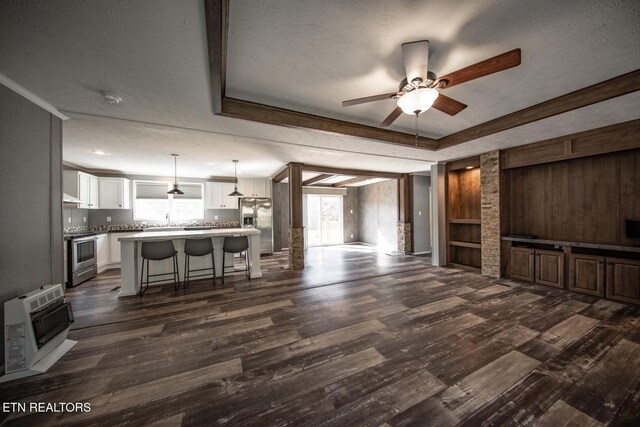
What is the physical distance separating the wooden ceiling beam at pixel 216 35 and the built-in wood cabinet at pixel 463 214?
16.8 feet

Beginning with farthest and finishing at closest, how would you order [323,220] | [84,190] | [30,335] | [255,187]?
[323,220] < [255,187] < [84,190] < [30,335]

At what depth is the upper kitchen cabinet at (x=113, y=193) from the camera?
570 centimetres

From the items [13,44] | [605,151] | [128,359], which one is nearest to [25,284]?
[128,359]

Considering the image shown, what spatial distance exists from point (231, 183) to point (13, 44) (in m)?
5.63

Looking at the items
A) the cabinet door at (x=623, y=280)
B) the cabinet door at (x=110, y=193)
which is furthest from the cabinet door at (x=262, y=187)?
the cabinet door at (x=623, y=280)

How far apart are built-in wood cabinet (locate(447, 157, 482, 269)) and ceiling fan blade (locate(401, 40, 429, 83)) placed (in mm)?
3932

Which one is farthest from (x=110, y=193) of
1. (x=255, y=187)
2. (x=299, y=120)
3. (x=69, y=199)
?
(x=299, y=120)

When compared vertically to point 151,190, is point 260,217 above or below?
below

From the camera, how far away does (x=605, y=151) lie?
10.3 ft

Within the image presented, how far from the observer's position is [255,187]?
24.2 ft

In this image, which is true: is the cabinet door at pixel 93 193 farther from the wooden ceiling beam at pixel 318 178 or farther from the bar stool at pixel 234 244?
the wooden ceiling beam at pixel 318 178

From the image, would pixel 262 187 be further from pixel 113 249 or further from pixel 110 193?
pixel 113 249

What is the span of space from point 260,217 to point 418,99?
590 cm

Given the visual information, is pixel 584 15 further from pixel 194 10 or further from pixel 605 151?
pixel 605 151
